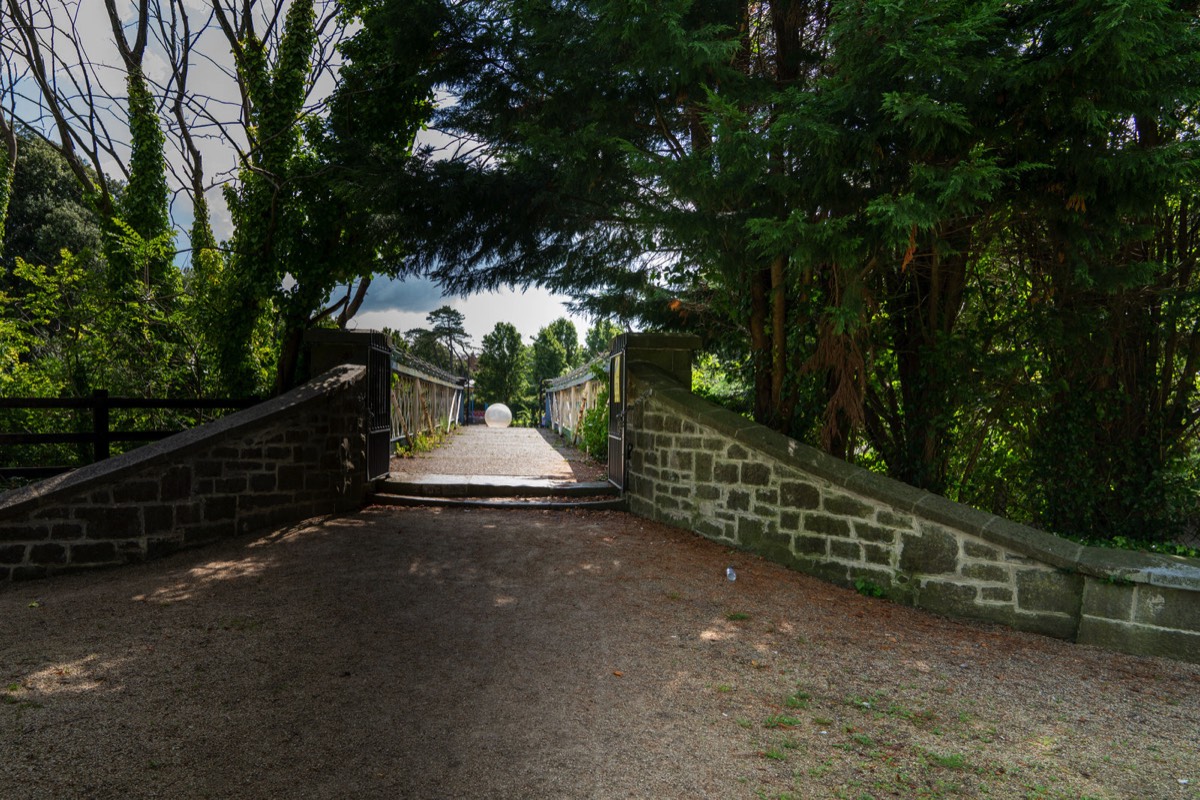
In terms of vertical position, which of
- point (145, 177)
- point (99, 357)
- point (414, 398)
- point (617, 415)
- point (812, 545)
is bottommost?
point (812, 545)

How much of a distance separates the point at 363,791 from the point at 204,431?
A: 4.64 metres

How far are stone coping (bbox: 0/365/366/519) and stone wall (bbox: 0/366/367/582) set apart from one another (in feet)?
0.03

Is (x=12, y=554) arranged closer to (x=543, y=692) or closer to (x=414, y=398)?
(x=543, y=692)

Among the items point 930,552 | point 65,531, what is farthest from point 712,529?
point 65,531

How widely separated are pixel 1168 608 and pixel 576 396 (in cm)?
1437

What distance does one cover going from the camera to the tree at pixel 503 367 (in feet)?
128

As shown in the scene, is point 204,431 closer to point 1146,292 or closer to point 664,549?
point 664,549

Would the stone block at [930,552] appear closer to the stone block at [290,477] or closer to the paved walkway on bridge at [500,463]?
the paved walkway on bridge at [500,463]

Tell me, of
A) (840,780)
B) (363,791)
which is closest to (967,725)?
(840,780)

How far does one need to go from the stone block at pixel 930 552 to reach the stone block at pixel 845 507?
1.01 ft

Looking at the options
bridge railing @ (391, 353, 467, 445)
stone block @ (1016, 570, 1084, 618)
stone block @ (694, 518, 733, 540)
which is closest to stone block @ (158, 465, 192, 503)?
stone block @ (694, 518, 733, 540)

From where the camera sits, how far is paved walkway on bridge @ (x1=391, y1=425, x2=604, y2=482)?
979 centimetres

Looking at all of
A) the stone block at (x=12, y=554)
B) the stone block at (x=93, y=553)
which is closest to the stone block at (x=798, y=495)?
the stone block at (x=93, y=553)

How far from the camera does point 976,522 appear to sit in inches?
184
